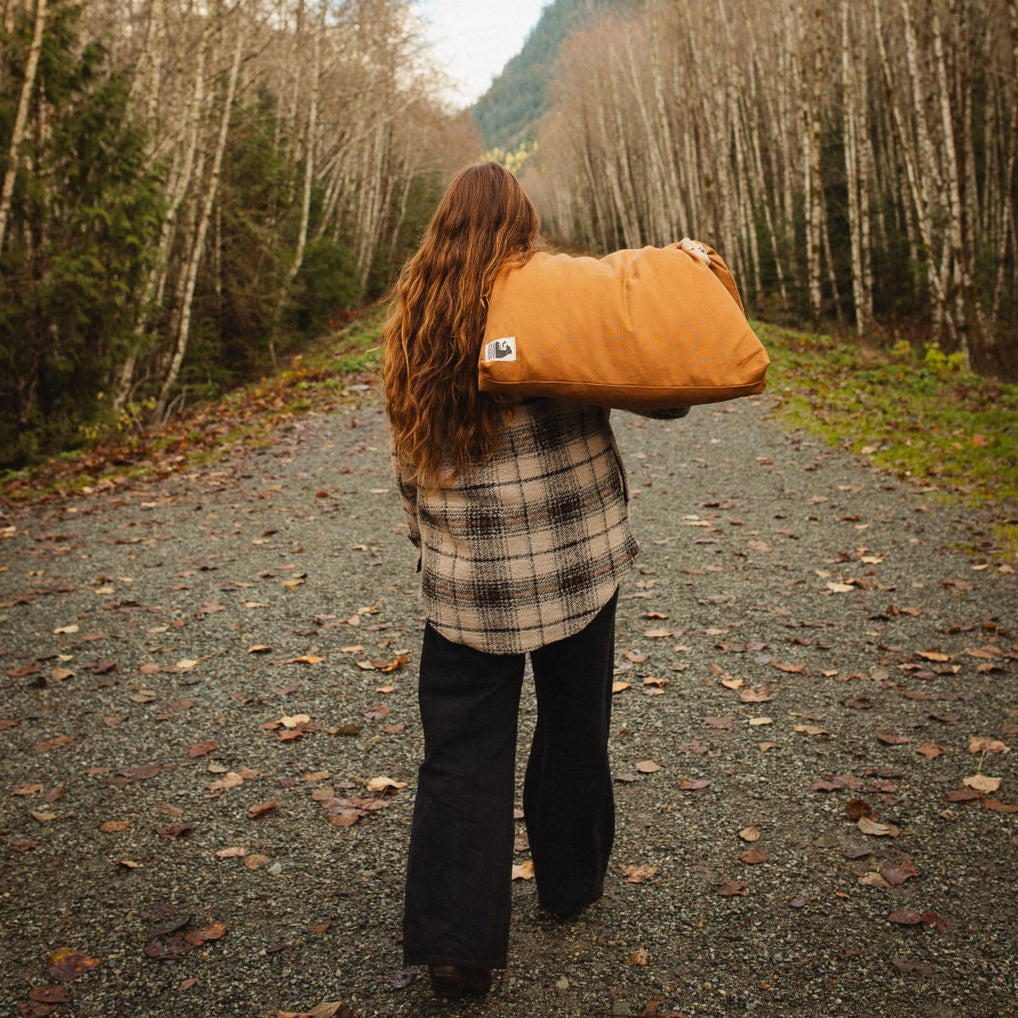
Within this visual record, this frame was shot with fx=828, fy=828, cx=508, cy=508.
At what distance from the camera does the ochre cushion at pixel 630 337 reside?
176 centimetres

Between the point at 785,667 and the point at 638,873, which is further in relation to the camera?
the point at 785,667

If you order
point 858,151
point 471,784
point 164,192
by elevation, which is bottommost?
point 471,784

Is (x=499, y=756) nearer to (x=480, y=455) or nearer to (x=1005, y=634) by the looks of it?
(x=480, y=455)

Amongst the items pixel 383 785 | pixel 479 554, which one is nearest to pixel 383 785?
pixel 383 785

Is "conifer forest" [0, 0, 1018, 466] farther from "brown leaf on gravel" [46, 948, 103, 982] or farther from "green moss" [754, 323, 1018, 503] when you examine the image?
"brown leaf on gravel" [46, 948, 103, 982]

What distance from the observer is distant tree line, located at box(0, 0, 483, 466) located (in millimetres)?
8945

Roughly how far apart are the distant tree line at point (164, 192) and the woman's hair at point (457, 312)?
829 centimetres

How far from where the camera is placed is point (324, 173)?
2194cm

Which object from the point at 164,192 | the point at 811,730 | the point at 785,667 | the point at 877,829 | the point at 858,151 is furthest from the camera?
the point at 858,151

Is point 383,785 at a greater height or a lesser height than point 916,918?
greater

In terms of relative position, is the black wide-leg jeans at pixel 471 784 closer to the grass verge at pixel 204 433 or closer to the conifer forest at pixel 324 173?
the grass verge at pixel 204 433

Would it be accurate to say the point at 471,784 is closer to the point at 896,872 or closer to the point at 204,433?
the point at 896,872

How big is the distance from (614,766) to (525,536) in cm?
186

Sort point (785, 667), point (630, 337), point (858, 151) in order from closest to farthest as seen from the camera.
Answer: point (630, 337) < point (785, 667) < point (858, 151)
